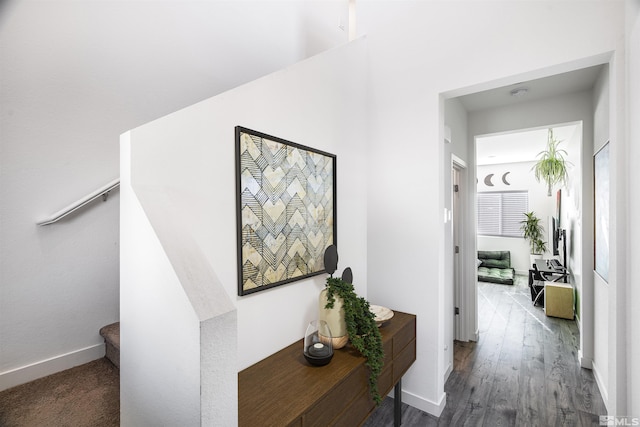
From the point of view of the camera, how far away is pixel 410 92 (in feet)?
7.81

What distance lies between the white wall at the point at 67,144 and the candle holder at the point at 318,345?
1.30 metres

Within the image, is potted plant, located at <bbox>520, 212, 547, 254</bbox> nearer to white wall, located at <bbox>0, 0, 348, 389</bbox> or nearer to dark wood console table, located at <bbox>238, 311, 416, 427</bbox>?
dark wood console table, located at <bbox>238, 311, 416, 427</bbox>

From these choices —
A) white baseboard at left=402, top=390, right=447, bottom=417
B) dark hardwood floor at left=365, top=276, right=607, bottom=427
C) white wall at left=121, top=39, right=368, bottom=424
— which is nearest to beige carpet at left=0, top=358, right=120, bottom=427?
white wall at left=121, top=39, right=368, bottom=424

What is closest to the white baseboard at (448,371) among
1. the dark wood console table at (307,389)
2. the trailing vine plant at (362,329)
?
the dark wood console table at (307,389)

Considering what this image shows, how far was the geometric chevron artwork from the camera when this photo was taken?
153 cm

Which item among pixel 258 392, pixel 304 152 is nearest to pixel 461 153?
pixel 304 152

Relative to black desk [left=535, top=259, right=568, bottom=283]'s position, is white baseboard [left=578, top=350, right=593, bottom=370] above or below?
below

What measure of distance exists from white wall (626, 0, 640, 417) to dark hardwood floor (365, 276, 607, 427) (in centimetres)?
85

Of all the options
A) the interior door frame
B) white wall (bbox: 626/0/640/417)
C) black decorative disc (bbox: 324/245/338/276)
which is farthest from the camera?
the interior door frame

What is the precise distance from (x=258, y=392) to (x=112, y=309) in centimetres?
124

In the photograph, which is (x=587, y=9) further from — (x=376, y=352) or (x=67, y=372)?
(x=67, y=372)

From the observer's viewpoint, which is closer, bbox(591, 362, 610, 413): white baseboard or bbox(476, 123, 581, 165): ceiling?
bbox(591, 362, 610, 413): white baseboard

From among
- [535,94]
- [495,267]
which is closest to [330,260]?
[535,94]

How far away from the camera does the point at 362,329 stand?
70.4 inches
